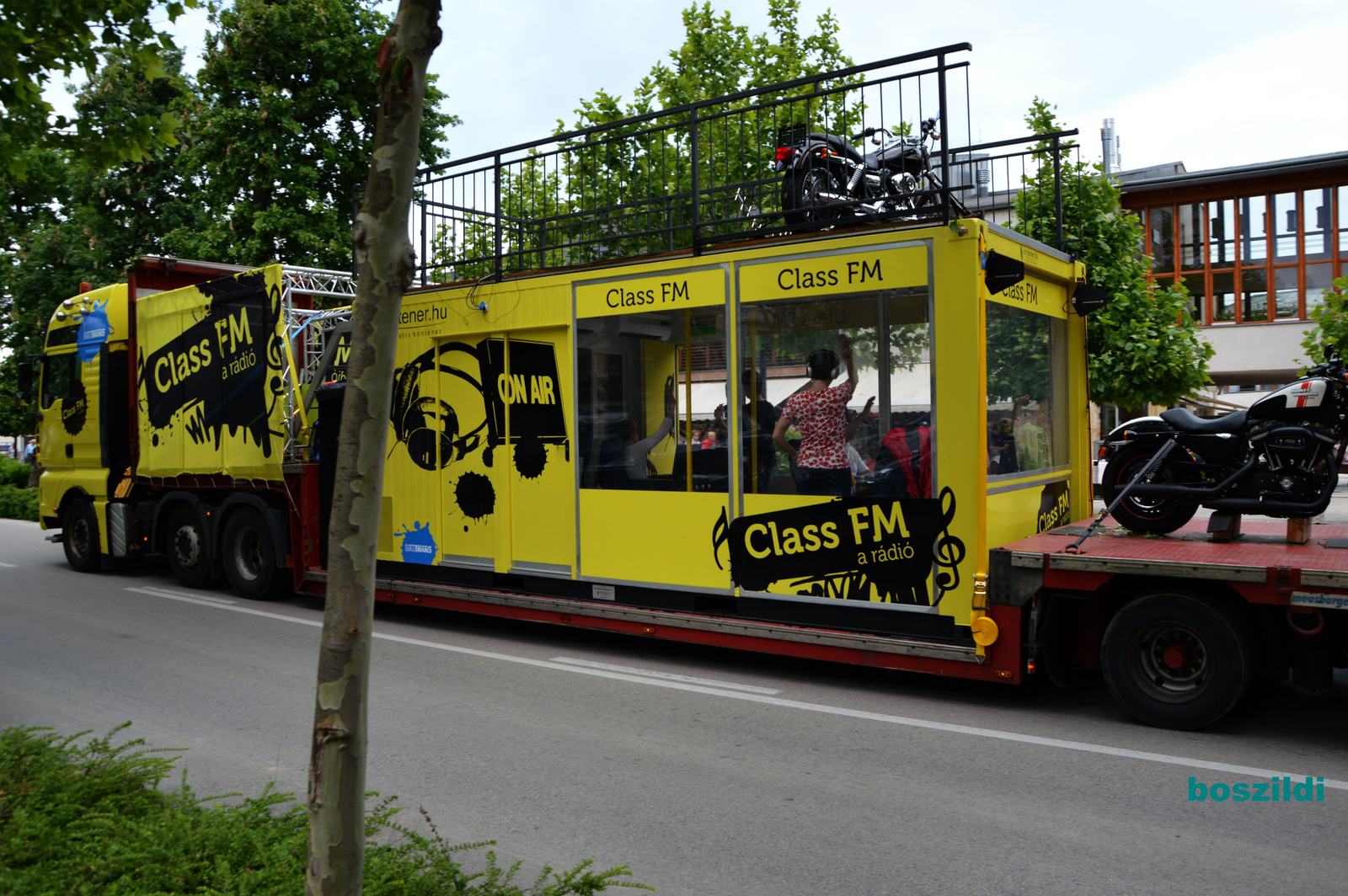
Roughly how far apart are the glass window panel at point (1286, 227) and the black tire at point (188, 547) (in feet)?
107

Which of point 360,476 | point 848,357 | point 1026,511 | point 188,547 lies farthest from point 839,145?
point 188,547

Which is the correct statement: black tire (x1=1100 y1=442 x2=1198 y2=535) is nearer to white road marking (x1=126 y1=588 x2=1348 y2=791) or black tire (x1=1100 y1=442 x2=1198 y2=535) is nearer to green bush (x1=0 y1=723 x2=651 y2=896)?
white road marking (x1=126 y1=588 x2=1348 y2=791)

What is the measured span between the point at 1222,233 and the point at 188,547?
32.2 meters

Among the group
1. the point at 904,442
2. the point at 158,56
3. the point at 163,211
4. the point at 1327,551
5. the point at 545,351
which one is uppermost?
the point at 163,211

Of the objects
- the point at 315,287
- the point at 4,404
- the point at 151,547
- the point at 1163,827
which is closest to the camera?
the point at 1163,827

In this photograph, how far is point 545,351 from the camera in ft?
27.3

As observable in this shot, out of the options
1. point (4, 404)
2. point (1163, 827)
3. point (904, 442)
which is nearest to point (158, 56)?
point (904, 442)

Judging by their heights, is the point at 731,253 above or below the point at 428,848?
above

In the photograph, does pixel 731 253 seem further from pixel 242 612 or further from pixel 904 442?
pixel 242 612

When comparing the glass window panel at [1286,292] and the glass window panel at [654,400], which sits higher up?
the glass window panel at [1286,292]

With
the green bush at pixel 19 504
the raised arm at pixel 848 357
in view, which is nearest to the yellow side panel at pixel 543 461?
the raised arm at pixel 848 357

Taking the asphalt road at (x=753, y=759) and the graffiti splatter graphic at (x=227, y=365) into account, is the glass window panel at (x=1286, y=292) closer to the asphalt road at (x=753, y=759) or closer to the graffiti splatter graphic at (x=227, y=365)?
the asphalt road at (x=753, y=759)

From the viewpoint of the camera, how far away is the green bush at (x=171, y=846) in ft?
10.9

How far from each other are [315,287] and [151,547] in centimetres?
434
